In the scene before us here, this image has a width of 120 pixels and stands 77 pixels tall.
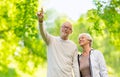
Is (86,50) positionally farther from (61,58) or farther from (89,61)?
(61,58)

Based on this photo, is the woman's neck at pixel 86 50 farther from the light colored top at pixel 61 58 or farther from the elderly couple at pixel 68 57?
the light colored top at pixel 61 58

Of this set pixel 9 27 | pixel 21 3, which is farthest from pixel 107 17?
pixel 9 27

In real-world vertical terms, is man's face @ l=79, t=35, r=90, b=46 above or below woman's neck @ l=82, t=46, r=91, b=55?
above

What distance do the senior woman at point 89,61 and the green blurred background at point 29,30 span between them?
388 cm

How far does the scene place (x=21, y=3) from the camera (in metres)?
7.97

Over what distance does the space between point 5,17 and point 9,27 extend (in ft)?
0.93

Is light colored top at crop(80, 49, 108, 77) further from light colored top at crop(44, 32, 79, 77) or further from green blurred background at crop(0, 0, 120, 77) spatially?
green blurred background at crop(0, 0, 120, 77)

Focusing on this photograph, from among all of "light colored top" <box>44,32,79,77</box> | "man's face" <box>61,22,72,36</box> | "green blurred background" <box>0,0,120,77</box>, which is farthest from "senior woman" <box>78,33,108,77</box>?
"green blurred background" <box>0,0,120,77</box>

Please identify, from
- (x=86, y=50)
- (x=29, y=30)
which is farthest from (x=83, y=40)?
(x=29, y=30)

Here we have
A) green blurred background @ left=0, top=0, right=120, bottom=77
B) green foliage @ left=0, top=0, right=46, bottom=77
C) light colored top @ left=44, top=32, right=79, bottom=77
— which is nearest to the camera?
light colored top @ left=44, top=32, right=79, bottom=77

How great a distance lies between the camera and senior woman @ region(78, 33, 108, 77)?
3439 millimetres

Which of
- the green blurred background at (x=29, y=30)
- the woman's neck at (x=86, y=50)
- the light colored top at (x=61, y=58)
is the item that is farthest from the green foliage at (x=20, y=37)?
the light colored top at (x=61, y=58)

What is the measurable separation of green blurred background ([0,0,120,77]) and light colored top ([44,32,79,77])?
4057mm

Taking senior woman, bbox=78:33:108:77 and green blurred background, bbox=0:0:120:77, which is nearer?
senior woman, bbox=78:33:108:77
